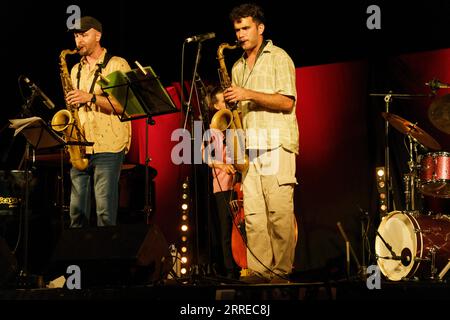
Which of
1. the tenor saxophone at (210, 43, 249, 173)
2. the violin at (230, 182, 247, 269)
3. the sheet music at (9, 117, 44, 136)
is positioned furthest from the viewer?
the violin at (230, 182, 247, 269)

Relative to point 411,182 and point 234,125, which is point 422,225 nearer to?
point 411,182


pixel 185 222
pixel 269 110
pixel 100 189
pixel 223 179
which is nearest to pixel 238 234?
pixel 223 179

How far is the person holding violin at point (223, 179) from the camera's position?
21.2 feet

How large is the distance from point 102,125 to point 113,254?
1.47 m

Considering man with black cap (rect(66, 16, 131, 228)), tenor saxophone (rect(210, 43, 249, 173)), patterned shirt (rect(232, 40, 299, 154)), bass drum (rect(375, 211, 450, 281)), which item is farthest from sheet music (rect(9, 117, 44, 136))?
bass drum (rect(375, 211, 450, 281))

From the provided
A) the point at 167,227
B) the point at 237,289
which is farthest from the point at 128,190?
the point at 237,289

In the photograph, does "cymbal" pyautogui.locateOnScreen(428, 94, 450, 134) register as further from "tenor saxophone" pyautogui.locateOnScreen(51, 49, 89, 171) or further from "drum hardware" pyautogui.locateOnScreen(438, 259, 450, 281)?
"tenor saxophone" pyautogui.locateOnScreen(51, 49, 89, 171)

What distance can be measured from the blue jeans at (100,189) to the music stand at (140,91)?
0.59 meters

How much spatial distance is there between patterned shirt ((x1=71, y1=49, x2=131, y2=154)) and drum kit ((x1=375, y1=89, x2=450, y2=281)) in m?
2.31

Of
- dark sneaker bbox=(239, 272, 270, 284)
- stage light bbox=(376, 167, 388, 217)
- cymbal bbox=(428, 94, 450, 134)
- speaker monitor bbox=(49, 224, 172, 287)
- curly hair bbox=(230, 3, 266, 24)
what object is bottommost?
dark sneaker bbox=(239, 272, 270, 284)

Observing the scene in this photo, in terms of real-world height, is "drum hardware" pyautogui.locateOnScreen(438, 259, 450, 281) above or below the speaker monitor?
below

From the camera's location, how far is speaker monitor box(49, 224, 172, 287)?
4.11 metres

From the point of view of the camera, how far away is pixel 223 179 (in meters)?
6.59

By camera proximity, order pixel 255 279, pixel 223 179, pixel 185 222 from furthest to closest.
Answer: pixel 185 222 → pixel 223 179 → pixel 255 279
